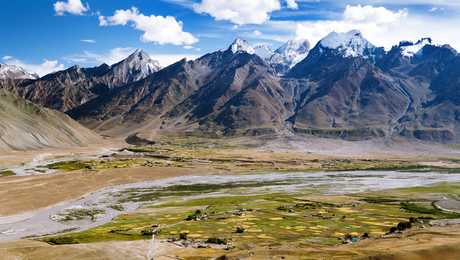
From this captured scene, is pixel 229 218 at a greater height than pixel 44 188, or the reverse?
pixel 44 188

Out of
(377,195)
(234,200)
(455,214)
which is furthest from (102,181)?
(455,214)

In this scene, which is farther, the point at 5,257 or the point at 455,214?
the point at 455,214

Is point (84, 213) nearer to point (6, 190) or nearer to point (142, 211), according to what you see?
point (142, 211)

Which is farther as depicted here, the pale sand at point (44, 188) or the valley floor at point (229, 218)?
the pale sand at point (44, 188)

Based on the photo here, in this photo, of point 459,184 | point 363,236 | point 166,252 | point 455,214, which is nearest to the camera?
point 166,252

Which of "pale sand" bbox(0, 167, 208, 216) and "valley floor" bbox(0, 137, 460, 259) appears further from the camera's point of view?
"pale sand" bbox(0, 167, 208, 216)

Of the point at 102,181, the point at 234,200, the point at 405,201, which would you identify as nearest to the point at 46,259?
the point at 234,200

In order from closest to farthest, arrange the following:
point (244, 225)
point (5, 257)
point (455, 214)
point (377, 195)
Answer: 1. point (5, 257)
2. point (244, 225)
3. point (455, 214)
4. point (377, 195)

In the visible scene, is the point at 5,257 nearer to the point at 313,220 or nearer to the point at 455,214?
the point at 313,220

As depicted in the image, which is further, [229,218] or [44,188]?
[44,188]
